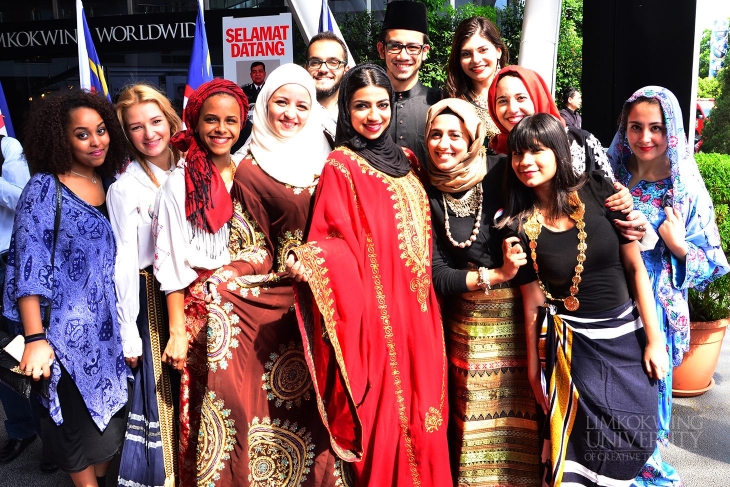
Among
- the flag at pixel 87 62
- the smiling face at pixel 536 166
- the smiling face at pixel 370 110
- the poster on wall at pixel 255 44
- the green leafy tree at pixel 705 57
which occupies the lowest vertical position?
the smiling face at pixel 536 166

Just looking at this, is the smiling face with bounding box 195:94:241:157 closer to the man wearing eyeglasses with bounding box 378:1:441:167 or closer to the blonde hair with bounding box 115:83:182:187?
the blonde hair with bounding box 115:83:182:187

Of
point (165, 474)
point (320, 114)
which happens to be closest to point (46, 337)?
point (165, 474)

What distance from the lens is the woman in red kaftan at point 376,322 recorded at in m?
2.43

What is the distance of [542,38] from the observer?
4.77 metres

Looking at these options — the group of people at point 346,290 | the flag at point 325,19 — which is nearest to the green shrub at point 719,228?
the group of people at point 346,290

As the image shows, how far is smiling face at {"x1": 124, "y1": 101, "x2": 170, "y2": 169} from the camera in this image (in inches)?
110

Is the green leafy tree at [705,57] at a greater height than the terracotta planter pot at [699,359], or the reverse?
the green leafy tree at [705,57]

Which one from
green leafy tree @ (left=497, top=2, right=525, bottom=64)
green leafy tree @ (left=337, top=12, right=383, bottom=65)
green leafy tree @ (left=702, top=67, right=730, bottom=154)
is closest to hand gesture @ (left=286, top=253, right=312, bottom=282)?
green leafy tree @ (left=337, top=12, right=383, bottom=65)

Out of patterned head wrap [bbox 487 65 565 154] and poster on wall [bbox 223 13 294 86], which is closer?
patterned head wrap [bbox 487 65 565 154]

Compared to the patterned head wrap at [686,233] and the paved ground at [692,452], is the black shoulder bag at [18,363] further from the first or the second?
the patterned head wrap at [686,233]

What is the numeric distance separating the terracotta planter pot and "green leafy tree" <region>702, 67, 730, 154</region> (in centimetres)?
754

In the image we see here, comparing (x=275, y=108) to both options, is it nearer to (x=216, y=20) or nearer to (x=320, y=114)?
Answer: (x=320, y=114)

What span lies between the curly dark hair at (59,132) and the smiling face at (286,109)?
2.14ft

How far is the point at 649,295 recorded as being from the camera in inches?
95.6
